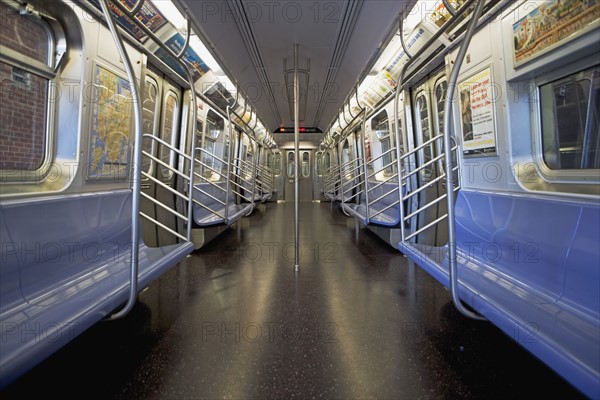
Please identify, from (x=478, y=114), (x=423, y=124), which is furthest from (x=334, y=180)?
(x=478, y=114)

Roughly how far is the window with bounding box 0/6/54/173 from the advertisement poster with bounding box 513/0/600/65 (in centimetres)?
291

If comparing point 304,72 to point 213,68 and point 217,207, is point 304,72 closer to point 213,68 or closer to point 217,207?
point 213,68

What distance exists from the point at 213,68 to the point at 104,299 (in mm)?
3204

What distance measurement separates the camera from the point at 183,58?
3049 millimetres

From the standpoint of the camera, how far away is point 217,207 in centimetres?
482

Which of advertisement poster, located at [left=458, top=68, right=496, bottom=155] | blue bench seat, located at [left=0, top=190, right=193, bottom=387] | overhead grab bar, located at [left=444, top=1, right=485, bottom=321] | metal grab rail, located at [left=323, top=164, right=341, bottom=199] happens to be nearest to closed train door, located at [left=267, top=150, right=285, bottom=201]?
metal grab rail, located at [left=323, top=164, right=341, bottom=199]

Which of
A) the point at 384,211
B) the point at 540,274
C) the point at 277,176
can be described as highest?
the point at 277,176

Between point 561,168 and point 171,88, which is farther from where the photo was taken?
point 171,88

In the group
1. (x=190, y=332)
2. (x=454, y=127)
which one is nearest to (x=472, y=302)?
(x=190, y=332)

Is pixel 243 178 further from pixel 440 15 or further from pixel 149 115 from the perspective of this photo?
pixel 440 15

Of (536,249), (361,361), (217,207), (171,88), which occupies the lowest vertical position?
(361,361)

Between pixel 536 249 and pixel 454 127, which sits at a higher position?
pixel 454 127

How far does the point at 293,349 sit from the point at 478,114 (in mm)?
2225

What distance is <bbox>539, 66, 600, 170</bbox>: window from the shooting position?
1.43 metres
